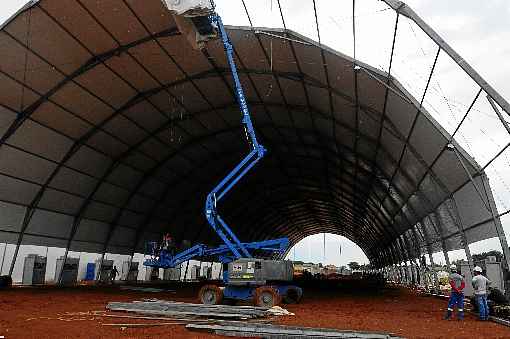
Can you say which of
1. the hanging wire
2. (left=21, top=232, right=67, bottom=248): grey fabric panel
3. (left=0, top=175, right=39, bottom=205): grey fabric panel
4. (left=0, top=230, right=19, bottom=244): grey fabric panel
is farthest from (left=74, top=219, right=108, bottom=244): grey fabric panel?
the hanging wire

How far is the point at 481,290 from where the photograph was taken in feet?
44.2

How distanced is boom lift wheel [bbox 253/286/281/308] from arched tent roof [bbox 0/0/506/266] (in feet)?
28.8

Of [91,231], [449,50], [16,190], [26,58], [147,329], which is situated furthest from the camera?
[91,231]

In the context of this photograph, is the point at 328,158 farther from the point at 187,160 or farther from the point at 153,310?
the point at 153,310

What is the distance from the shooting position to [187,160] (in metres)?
33.3

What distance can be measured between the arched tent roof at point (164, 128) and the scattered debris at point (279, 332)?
955cm

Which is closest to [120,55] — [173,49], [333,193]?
[173,49]

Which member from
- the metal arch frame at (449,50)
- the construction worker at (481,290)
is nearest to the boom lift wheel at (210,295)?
the construction worker at (481,290)

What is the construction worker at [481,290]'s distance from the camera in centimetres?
1336

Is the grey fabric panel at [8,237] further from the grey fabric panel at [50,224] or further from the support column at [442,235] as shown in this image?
the support column at [442,235]

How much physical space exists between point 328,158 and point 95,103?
18.2m

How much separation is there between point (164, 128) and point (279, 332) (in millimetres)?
20489

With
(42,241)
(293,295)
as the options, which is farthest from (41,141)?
(293,295)

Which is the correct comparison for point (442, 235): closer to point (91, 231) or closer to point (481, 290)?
point (481, 290)
